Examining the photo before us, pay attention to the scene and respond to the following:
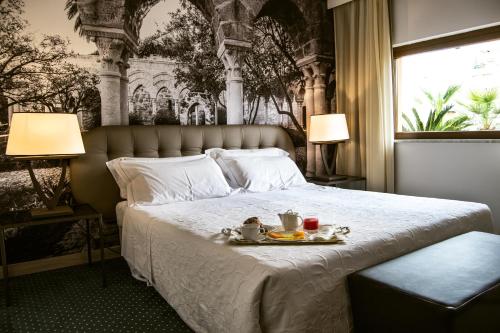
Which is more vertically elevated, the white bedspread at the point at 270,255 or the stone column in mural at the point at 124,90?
the stone column in mural at the point at 124,90

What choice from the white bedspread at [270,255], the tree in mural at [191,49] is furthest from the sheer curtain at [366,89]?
the tree in mural at [191,49]

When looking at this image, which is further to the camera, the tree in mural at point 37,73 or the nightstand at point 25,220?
the tree in mural at point 37,73

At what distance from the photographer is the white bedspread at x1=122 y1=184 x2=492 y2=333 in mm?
1370

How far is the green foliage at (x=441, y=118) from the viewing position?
346 centimetres

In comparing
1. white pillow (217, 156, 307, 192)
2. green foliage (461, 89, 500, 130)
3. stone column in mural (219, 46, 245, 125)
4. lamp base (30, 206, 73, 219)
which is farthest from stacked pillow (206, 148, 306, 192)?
green foliage (461, 89, 500, 130)

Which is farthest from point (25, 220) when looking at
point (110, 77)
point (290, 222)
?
point (290, 222)

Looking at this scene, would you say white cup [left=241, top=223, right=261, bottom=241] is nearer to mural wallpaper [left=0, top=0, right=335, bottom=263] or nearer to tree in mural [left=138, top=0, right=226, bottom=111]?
mural wallpaper [left=0, top=0, right=335, bottom=263]

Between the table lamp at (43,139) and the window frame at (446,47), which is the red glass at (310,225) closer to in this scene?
the table lamp at (43,139)

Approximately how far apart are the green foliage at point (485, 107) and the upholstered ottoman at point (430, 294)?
196 cm

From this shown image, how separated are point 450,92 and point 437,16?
0.70 m

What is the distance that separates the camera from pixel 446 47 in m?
3.36

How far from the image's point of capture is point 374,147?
3.82 m

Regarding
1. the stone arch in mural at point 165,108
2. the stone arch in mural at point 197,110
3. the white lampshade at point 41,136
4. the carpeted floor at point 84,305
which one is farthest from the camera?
the stone arch in mural at point 197,110

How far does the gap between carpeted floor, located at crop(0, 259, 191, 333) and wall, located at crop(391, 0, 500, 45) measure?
317 cm
